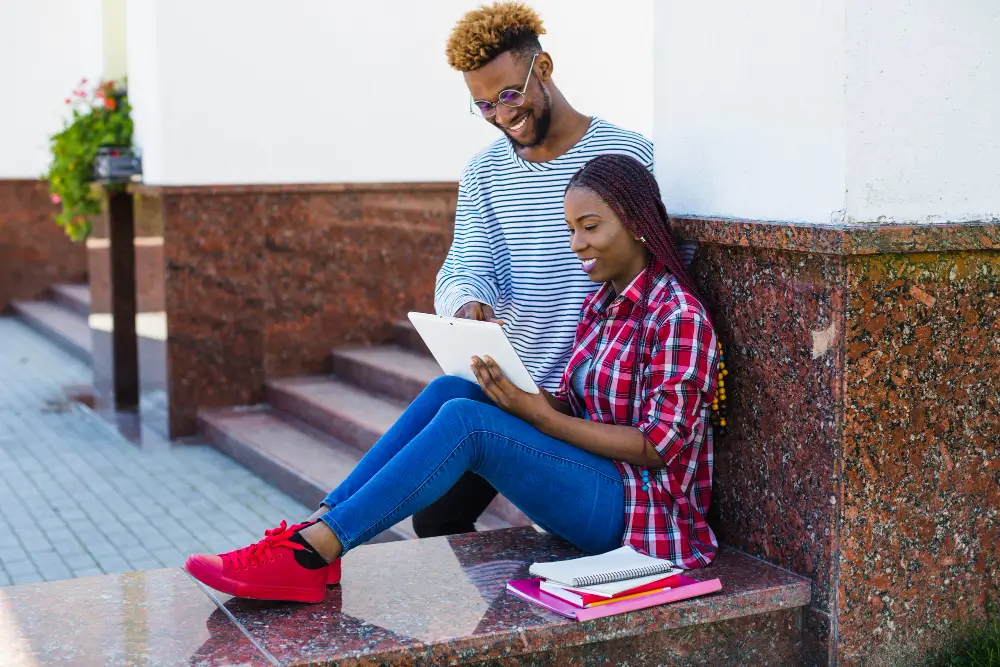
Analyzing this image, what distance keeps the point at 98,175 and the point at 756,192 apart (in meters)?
5.56

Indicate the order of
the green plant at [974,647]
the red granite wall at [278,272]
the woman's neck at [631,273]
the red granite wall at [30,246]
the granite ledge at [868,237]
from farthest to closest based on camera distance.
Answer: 1. the red granite wall at [30,246]
2. the red granite wall at [278,272]
3. the woman's neck at [631,273]
4. the green plant at [974,647]
5. the granite ledge at [868,237]

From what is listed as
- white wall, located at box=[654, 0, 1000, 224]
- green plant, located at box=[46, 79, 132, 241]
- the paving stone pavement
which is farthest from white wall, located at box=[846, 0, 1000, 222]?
green plant, located at box=[46, 79, 132, 241]

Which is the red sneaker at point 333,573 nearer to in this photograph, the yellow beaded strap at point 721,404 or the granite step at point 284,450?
the yellow beaded strap at point 721,404

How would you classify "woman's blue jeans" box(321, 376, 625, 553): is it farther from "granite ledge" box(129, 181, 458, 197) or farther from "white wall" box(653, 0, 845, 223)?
"granite ledge" box(129, 181, 458, 197)

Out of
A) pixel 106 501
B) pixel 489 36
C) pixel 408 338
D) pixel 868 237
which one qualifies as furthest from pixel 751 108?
pixel 408 338

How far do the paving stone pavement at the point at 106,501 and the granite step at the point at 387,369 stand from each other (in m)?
→ 0.82

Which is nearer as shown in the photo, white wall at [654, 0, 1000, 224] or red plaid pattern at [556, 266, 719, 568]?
white wall at [654, 0, 1000, 224]

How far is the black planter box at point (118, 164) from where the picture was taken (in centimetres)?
719

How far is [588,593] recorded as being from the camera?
271 cm

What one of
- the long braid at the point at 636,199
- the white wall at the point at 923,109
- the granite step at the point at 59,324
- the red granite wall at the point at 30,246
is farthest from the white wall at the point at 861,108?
the red granite wall at the point at 30,246

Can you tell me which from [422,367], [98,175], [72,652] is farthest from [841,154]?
[98,175]

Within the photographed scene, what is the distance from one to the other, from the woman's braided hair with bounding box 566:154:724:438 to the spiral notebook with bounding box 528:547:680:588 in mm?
361

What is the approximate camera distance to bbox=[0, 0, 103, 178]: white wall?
12.2 meters

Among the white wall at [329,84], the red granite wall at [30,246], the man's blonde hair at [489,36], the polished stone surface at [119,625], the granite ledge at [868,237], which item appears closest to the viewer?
the polished stone surface at [119,625]
